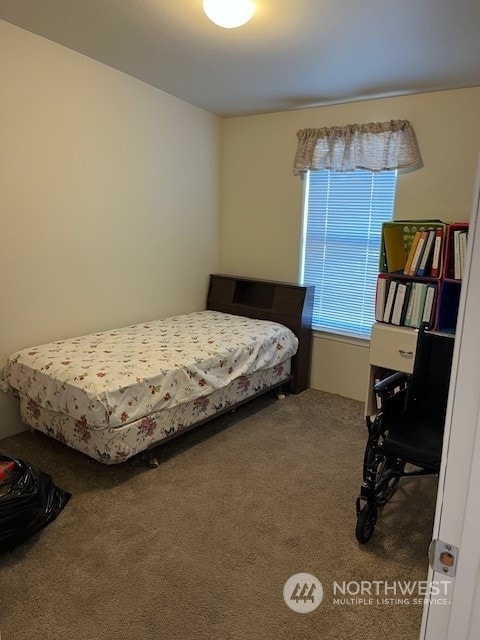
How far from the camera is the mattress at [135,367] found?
7.43ft

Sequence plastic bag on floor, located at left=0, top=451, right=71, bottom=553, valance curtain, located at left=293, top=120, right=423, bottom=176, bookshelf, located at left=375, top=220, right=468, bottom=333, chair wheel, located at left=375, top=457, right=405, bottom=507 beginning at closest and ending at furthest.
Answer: plastic bag on floor, located at left=0, top=451, right=71, bottom=553
chair wheel, located at left=375, top=457, right=405, bottom=507
bookshelf, located at left=375, top=220, right=468, bottom=333
valance curtain, located at left=293, top=120, right=423, bottom=176

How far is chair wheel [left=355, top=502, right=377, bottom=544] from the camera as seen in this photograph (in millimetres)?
1949

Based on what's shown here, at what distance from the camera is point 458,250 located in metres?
2.69

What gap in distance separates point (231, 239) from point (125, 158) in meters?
1.30

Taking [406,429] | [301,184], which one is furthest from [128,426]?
[301,184]

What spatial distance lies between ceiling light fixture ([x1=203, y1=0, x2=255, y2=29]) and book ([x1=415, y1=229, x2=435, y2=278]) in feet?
5.41

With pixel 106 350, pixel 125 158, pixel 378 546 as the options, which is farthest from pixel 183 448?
pixel 125 158

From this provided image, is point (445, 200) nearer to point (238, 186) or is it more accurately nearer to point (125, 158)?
point (238, 186)

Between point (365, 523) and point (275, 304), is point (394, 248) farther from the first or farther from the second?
point (365, 523)

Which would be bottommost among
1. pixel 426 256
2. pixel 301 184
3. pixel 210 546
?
pixel 210 546

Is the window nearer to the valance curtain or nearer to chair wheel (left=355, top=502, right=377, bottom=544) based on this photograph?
the valance curtain

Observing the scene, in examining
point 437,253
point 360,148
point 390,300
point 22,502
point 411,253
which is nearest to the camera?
point 22,502

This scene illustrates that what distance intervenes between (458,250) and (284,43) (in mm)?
1571

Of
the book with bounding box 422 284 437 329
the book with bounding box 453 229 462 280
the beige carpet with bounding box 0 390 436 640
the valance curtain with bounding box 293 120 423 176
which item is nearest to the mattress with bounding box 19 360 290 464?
the beige carpet with bounding box 0 390 436 640
